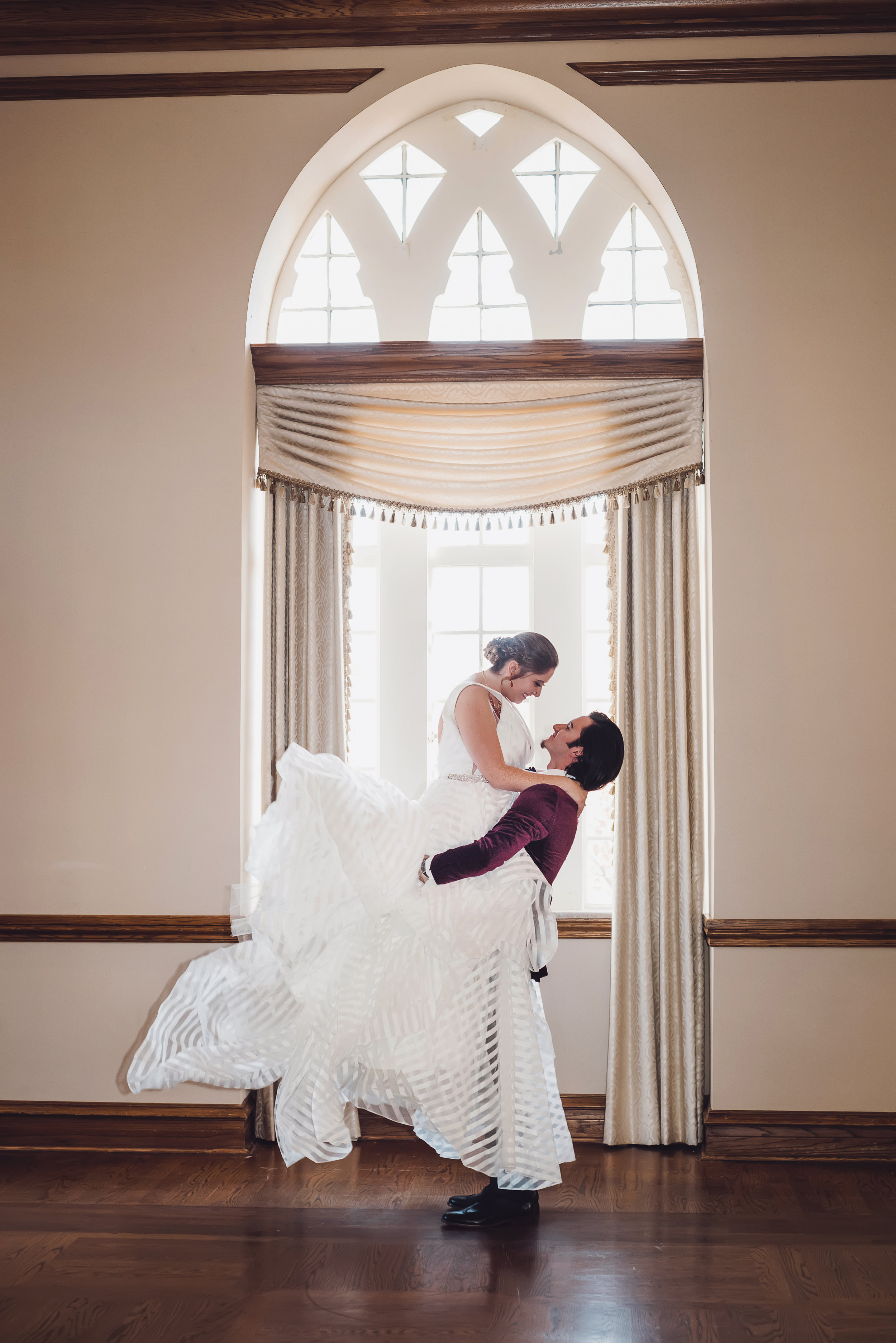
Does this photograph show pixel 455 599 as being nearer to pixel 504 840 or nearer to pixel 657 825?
pixel 657 825

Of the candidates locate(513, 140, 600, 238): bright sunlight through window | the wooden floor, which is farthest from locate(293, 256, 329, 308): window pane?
the wooden floor

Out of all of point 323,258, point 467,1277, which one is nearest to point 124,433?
point 323,258

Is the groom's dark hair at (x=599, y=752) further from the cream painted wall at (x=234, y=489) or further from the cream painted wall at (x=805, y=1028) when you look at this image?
the cream painted wall at (x=805, y=1028)

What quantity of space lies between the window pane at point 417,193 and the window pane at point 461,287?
9.4 inches

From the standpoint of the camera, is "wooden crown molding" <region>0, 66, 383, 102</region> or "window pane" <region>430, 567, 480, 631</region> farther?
"window pane" <region>430, 567, 480, 631</region>

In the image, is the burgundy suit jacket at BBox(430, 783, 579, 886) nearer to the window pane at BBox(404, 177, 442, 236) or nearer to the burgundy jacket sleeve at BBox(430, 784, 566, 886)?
the burgundy jacket sleeve at BBox(430, 784, 566, 886)

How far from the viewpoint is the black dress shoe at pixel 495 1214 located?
2754 mm

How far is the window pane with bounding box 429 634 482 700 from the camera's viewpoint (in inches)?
149

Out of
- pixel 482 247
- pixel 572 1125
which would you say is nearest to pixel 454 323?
pixel 482 247

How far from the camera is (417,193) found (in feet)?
12.6

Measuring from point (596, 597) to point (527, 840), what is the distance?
54.9 inches

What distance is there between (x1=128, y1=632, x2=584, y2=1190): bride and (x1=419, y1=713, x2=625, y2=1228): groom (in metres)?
0.05

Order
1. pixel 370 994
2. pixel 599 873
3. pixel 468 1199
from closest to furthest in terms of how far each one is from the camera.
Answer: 1. pixel 370 994
2. pixel 468 1199
3. pixel 599 873

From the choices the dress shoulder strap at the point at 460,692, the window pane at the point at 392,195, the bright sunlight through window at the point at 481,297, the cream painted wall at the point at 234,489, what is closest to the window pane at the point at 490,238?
the bright sunlight through window at the point at 481,297
